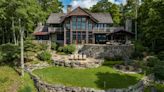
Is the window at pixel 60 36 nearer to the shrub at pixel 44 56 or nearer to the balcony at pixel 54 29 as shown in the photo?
the balcony at pixel 54 29

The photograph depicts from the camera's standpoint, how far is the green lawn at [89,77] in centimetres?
2699

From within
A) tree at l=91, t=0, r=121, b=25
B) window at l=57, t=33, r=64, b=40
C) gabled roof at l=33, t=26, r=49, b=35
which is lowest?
window at l=57, t=33, r=64, b=40

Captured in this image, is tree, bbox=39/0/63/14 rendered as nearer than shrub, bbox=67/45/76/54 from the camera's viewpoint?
No

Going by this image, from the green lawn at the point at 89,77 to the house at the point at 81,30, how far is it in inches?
513

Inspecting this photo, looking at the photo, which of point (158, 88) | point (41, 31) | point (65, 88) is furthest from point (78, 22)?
point (158, 88)

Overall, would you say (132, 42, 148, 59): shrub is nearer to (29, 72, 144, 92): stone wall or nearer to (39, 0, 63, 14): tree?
(29, 72, 144, 92): stone wall

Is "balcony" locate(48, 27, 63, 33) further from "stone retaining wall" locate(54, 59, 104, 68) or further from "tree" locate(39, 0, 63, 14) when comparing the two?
"tree" locate(39, 0, 63, 14)

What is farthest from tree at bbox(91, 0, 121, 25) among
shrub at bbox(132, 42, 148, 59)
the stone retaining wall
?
the stone retaining wall

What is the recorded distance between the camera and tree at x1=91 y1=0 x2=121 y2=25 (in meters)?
60.5

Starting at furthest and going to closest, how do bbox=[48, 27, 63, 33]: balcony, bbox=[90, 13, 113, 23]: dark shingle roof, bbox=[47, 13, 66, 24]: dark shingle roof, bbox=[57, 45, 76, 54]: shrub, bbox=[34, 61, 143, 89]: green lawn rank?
1. bbox=[90, 13, 113, 23]: dark shingle roof
2. bbox=[47, 13, 66, 24]: dark shingle roof
3. bbox=[48, 27, 63, 33]: balcony
4. bbox=[57, 45, 76, 54]: shrub
5. bbox=[34, 61, 143, 89]: green lawn

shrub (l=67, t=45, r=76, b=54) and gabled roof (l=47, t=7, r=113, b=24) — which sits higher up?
A: gabled roof (l=47, t=7, r=113, b=24)

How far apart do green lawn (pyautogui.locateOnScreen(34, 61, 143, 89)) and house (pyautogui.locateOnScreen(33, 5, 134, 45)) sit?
513 inches

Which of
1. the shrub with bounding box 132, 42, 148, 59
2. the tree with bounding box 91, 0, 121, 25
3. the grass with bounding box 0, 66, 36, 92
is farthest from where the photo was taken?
the tree with bounding box 91, 0, 121, 25

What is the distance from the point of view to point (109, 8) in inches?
2445
